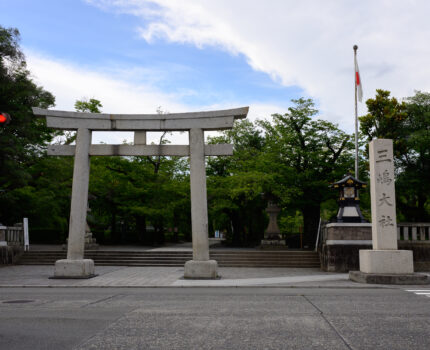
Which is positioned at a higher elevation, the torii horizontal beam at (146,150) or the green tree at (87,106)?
the green tree at (87,106)

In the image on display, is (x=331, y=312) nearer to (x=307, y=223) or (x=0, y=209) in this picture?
(x=307, y=223)

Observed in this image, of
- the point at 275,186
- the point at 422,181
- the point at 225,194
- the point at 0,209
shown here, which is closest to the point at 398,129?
the point at 422,181

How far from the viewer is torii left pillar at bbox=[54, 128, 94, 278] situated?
14703 mm

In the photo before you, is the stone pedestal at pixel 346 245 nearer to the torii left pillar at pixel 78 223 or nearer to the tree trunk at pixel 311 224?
the torii left pillar at pixel 78 223

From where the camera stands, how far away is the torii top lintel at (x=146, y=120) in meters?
15.1

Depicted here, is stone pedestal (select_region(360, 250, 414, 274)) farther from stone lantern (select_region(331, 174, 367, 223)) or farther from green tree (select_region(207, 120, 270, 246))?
green tree (select_region(207, 120, 270, 246))

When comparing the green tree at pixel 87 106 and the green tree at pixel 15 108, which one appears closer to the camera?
the green tree at pixel 15 108

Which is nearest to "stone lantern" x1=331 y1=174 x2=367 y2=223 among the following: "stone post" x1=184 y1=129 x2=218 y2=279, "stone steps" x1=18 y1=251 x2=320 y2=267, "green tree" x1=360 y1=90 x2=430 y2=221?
"stone steps" x1=18 y1=251 x2=320 y2=267

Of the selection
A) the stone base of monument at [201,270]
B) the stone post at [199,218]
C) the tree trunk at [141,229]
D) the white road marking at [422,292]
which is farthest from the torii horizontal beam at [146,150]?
the tree trunk at [141,229]

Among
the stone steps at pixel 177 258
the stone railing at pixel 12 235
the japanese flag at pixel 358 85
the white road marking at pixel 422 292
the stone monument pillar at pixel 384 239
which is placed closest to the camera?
the white road marking at pixel 422 292

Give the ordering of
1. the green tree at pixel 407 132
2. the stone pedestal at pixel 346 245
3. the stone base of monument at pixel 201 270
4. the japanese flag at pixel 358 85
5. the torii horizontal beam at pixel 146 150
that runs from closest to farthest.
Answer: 1. the stone base of monument at pixel 201 270
2. the torii horizontal beam at pixel 146 150
3. the stone pedestal at pixel 346 245
4. the green tree at pixel 407 132
5. the japanese flag at pixel 358 85

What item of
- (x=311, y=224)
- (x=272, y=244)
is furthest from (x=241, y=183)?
(x=311, y=224)

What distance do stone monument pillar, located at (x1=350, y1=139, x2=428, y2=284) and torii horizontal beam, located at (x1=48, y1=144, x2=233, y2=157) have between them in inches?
211

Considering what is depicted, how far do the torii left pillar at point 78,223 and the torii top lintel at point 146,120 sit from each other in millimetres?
506
